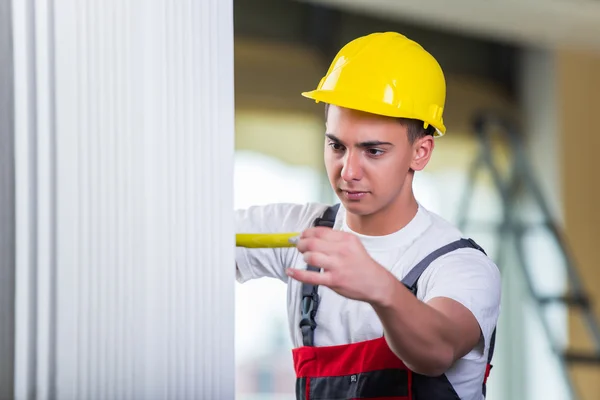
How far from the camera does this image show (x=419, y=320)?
87 cm

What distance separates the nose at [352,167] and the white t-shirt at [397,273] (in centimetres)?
17

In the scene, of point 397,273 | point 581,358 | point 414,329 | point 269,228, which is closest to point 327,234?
point 414,329

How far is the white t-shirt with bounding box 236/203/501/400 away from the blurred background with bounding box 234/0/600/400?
6.98 feet

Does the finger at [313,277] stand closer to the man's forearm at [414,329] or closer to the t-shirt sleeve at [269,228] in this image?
the man's forearm at [414,329]

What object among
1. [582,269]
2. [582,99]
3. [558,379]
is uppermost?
[582,99]

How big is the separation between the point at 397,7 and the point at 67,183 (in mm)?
2915

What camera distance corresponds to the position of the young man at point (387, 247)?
112cm

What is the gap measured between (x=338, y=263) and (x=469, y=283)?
15.3 inches

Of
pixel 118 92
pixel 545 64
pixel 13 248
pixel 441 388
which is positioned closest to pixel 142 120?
pixel 118 92

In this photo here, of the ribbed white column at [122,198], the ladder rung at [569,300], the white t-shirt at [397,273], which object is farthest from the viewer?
the ladder rung at [569,300]

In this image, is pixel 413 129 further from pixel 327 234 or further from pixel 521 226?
pixel 521 226

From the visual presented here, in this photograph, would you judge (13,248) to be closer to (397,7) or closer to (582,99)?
(397,7)

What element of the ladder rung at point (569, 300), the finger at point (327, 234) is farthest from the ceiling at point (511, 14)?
the finger at point (327, 234)

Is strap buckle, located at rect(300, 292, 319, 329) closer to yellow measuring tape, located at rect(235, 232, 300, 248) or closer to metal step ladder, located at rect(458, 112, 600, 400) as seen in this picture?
yellow measuring tape, located at rect(235, 232, 300, 248)
